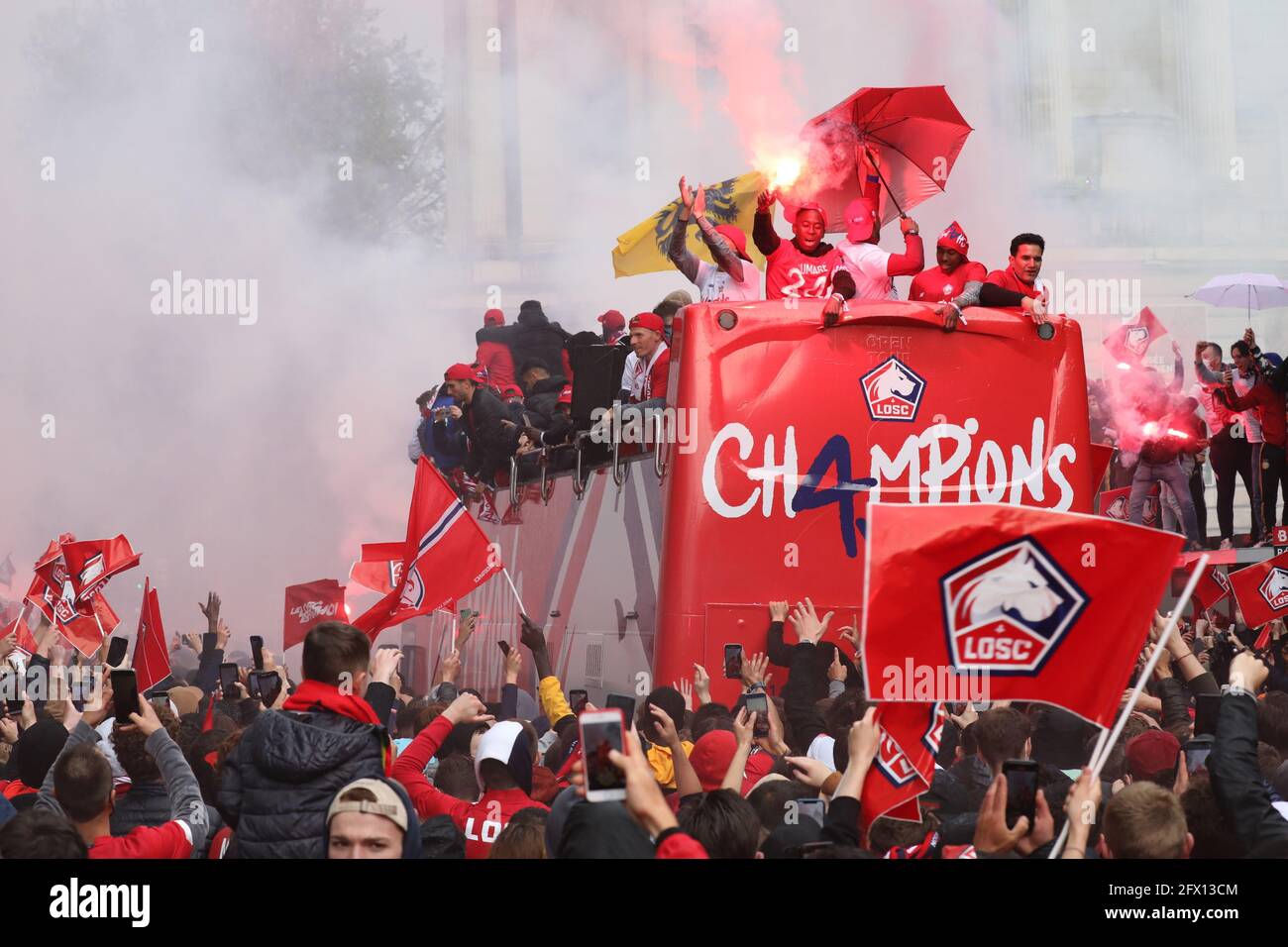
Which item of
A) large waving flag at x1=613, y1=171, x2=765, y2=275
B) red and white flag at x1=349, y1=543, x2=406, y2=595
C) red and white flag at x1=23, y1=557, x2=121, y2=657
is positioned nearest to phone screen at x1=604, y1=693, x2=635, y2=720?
large waving flag at x1=613, y1=171, x2=765, y2=275

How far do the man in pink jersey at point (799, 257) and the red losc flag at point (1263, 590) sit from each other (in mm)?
2611

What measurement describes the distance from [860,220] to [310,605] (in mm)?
5007

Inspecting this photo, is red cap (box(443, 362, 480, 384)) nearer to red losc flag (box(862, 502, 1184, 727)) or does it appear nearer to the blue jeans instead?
the blue jeans

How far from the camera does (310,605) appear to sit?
11.8 meters

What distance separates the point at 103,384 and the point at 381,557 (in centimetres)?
1674

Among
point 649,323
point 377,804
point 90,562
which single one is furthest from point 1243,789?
point 90,562

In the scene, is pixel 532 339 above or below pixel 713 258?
above

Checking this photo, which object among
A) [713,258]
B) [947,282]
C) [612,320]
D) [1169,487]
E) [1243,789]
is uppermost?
[612,320]

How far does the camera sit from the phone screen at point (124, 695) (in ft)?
14.0

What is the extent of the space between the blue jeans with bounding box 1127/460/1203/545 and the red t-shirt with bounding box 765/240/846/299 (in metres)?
5.78

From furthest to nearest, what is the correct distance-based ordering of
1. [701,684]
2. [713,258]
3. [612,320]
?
[612,320]
[713,258]
[701,684]

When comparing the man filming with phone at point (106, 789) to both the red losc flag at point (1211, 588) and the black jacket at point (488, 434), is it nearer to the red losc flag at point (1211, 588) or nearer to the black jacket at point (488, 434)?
the black jacket at point (488, 434)

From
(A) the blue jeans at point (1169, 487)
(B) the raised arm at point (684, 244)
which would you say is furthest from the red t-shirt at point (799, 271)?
(A) the blue jeans at point (1169, 487)

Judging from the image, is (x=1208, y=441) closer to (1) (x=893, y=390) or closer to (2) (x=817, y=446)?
(1) (x=893, y=390)
